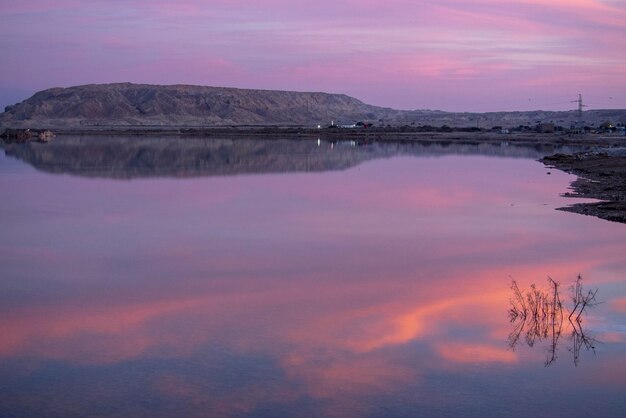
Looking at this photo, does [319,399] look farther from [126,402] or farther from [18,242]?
[18,242]

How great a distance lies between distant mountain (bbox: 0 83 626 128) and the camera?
133 meters

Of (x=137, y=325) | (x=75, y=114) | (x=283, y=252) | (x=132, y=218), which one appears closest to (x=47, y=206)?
(x=132, y=218)

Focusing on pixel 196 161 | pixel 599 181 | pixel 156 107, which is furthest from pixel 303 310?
pixel 156 107

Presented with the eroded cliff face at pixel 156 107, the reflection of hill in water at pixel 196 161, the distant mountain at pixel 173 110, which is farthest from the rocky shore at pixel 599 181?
the eroded cliff face at pixel 156 107

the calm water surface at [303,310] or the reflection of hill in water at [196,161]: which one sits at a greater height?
the reflection of hill in water at [196,161]

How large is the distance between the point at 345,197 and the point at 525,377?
14.6m

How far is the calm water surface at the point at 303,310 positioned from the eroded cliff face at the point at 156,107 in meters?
113

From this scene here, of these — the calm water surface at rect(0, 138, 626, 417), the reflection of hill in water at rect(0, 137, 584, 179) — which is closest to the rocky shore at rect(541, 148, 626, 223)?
the calm water surface at rect(0, 138, 626, 417)

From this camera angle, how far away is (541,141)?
6109 cm

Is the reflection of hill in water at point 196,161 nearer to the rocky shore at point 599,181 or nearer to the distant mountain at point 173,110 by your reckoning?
the rocky shore at point 599,181

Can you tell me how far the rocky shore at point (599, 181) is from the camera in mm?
17312

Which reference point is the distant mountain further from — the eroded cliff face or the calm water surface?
the calm water surface

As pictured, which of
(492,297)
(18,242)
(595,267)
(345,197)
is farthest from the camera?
(345,197)

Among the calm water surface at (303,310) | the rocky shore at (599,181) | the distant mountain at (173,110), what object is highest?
the distant mountain at (173,110)
